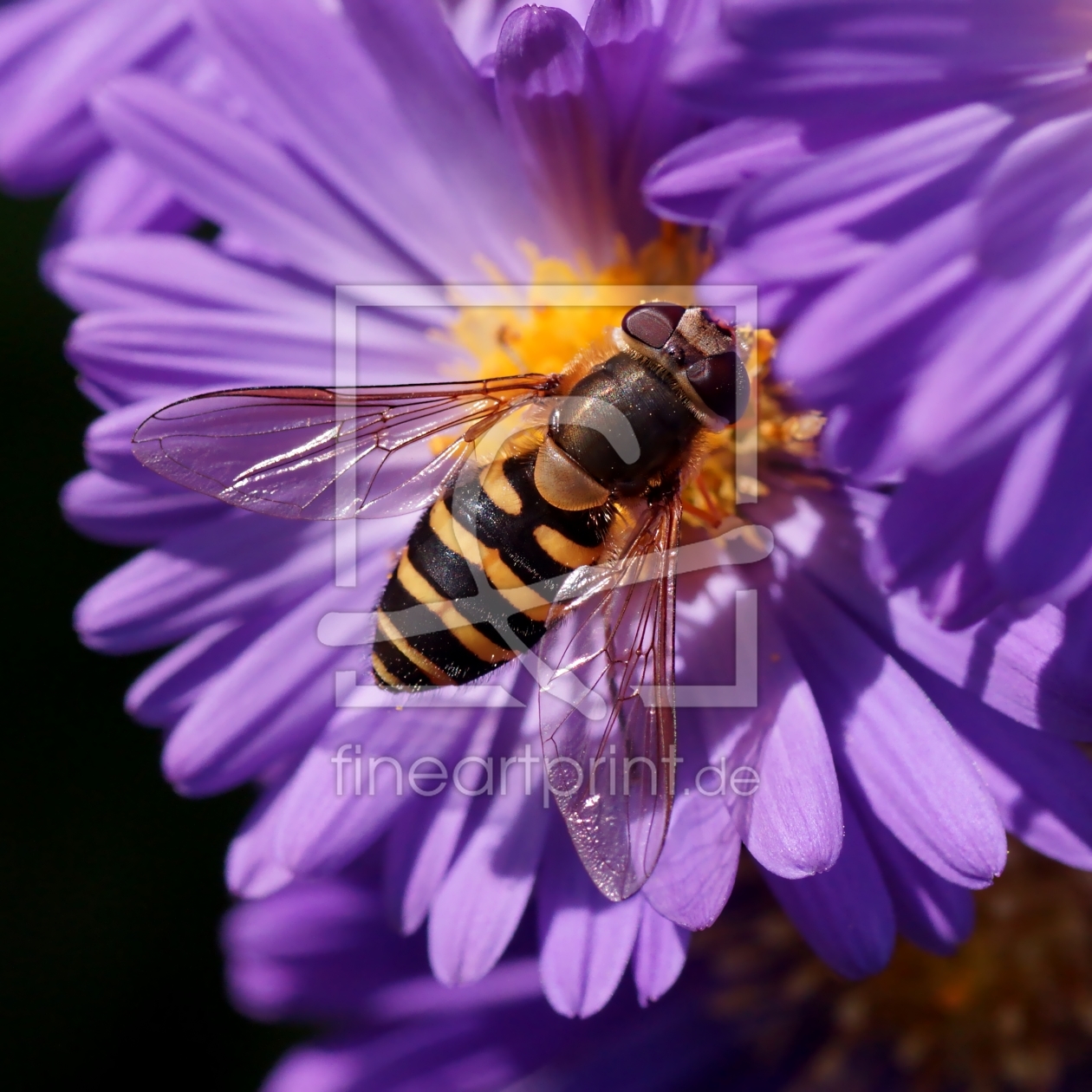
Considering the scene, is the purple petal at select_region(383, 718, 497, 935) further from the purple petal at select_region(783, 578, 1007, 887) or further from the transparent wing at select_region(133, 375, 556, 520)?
the purple petal at select_region(783, 578, 1007, 887)

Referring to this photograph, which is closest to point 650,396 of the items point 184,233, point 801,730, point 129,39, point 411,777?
point 801,730

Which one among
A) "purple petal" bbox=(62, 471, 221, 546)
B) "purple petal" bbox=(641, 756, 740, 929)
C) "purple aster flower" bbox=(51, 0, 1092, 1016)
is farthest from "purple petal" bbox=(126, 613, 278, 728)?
"purple petal" bbox=(641, 756, 740, 929)

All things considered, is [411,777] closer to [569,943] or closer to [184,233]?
[569,943]

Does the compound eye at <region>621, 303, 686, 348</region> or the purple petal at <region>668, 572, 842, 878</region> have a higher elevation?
the compound eye at <region>621, 303, 686, 348</region>

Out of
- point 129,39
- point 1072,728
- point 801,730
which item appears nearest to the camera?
point 1072,728

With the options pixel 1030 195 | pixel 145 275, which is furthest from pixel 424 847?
pixel 1030 195

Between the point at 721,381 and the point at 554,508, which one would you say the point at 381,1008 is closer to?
the point at 554,508

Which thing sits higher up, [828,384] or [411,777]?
[828,384]

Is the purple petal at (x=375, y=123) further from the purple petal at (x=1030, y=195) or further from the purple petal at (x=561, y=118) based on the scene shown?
the purple petal at (x=1030, y=195)
